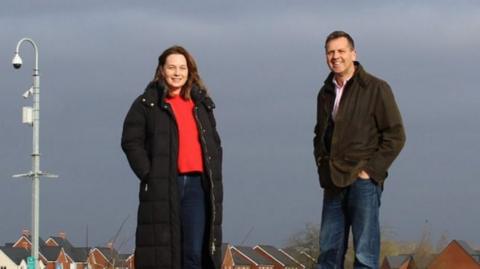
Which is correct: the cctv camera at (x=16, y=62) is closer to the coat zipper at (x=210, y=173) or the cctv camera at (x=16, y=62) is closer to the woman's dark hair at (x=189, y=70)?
the woman's dark hair at (x=189, y=70)

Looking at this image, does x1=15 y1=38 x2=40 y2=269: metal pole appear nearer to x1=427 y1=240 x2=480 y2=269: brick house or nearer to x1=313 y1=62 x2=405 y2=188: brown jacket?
x1=313 y1=62 x2=405 y2=188: brown jacket

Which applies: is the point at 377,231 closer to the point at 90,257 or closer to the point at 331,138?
the point at 331,138

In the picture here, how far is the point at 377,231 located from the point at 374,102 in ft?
2.95

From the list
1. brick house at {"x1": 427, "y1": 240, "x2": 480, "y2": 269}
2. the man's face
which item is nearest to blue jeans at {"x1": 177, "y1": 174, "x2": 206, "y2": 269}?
the man's face

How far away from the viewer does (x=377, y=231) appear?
8281mm

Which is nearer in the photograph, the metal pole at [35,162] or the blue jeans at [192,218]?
the blue jeans at [192,218]

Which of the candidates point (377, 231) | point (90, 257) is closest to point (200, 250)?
point (377, 231)

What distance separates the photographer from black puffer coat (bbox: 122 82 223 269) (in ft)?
27.2

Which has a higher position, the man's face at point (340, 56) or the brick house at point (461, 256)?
the man's face at point (340, 56)

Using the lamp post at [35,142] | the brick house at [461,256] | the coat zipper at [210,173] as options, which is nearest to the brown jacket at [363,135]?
the coat zipper at [210,173]

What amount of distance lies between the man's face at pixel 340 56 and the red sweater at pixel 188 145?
3.53 ft

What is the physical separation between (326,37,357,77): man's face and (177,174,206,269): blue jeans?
1.23m

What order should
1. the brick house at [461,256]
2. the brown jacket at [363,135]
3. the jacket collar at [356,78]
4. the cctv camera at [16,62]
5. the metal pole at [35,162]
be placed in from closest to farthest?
1. the brown jacket at [363,135]
2. the jacket collar at [356,78]
3. the metal pole at [35,162]
4. the cctv camera at [16,62]
5. the brick house at [461,256]

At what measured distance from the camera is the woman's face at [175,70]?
8383 millimetres
